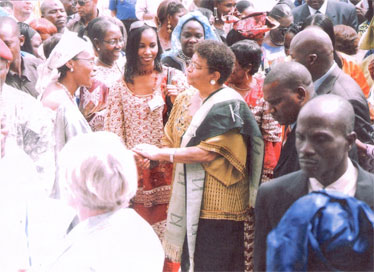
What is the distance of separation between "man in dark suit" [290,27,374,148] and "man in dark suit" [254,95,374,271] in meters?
1.02

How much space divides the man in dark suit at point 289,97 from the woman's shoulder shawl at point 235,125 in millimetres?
655

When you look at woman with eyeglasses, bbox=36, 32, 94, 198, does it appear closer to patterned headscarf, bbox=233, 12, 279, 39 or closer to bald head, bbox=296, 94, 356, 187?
patterned headscarf, bbox=233, 12, 279, 39

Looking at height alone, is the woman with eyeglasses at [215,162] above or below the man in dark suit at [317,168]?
below

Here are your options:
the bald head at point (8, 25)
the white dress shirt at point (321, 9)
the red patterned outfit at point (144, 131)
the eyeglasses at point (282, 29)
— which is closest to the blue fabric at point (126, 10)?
the eyeglasses at point (282, 29)

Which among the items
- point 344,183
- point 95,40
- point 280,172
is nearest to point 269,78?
point 280,172

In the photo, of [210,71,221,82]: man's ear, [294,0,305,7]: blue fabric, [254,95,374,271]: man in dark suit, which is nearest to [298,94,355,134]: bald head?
[254,95,374,271]: man in dark suit

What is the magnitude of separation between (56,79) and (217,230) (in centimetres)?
142

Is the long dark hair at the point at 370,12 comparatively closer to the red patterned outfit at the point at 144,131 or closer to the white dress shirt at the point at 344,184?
the red patterned outfit at the point at 144,131

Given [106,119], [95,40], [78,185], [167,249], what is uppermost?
[78,185]

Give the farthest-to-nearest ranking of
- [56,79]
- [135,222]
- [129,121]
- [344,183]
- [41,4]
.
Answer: [41,4]
[129,121]
[56,79]
[135,222]
[344,183]

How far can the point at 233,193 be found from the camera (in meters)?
3.46

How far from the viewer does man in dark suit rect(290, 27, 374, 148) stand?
3072 mm

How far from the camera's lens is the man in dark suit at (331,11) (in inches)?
229

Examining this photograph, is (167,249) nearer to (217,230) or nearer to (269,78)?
(217,230)
